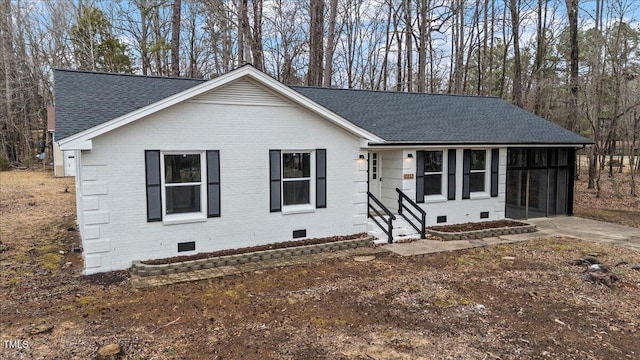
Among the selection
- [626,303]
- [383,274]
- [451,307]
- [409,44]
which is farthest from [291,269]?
[409,44]

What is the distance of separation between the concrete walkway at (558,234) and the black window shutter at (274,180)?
115 inches

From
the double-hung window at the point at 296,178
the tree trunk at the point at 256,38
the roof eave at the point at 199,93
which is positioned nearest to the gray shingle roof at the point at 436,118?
the roof eave at the point at 199,93

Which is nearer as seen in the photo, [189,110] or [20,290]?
[20,290]

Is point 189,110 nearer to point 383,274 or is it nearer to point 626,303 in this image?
point 383,274

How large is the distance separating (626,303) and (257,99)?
800cm

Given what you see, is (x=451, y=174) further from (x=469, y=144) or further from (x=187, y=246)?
(x=187, y=246)

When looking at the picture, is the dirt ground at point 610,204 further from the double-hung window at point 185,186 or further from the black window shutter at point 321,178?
the double-hung window at point 185,186

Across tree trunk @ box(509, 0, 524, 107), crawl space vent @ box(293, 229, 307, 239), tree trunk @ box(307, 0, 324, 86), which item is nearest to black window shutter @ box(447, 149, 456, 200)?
crawl space vent @ box(293, 229, 307, 239)

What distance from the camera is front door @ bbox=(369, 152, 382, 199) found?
12.9 meters

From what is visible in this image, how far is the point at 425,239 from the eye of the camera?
442 inches

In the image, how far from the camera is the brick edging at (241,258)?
8125 mm

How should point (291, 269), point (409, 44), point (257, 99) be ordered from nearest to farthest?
point (291, 269)
point (257, 99)
point (409, 44)

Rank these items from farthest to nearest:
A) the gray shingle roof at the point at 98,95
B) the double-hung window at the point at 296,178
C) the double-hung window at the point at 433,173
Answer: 1. the double-hung window at the point at 433,173
2. the double-hung window at the point at 296,178
3. the gray shingle roof at the point at 98,95

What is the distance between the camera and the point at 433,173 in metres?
12.6
